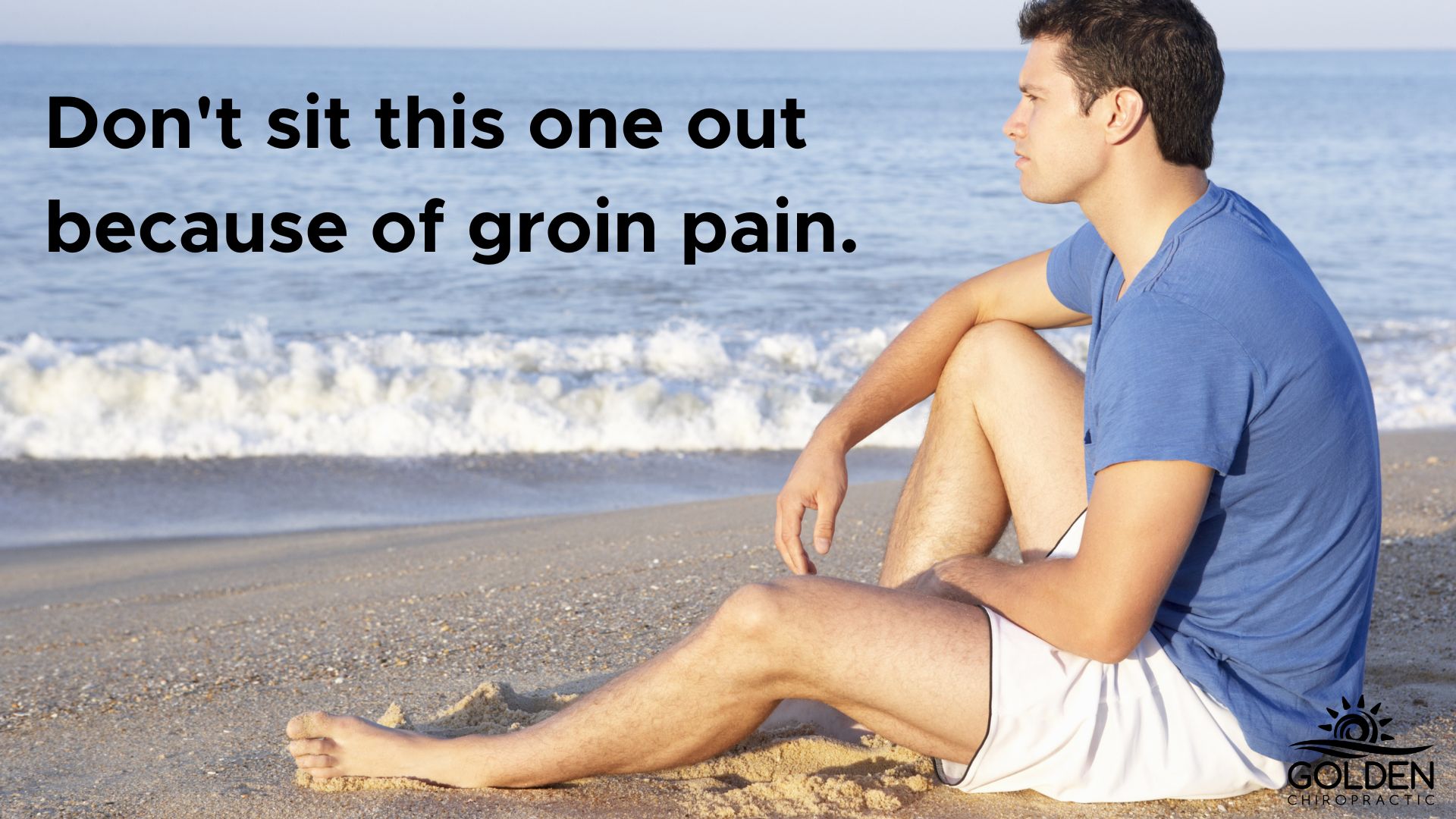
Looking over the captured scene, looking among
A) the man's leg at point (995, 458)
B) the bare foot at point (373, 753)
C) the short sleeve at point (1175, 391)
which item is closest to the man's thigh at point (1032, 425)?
the man's leg at point (995, 458)

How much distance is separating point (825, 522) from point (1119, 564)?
0.79 m

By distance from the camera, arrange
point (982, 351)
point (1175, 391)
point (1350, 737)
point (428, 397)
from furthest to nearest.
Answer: point (428, 397) → point (982, 351) → point (1350, 737) → point (1175, 391)

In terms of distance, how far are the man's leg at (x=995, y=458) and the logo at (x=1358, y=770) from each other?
618 millimetres

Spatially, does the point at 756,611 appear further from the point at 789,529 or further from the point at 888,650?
the point at 789,529

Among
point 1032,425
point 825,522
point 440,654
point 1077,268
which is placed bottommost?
point 440,654

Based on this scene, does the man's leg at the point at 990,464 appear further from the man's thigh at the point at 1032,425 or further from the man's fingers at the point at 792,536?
the man's fingers at the point at 792,536

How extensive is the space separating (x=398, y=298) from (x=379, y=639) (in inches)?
336

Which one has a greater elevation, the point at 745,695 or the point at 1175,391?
the point at 1175,391

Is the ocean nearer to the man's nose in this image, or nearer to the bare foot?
the bare foot

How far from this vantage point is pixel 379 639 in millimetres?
3852

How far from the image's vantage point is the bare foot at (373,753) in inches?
94.7

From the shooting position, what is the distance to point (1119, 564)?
6.37ft

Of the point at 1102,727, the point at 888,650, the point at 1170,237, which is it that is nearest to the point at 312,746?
the point at 888,650

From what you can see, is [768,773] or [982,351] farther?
[982,351]
